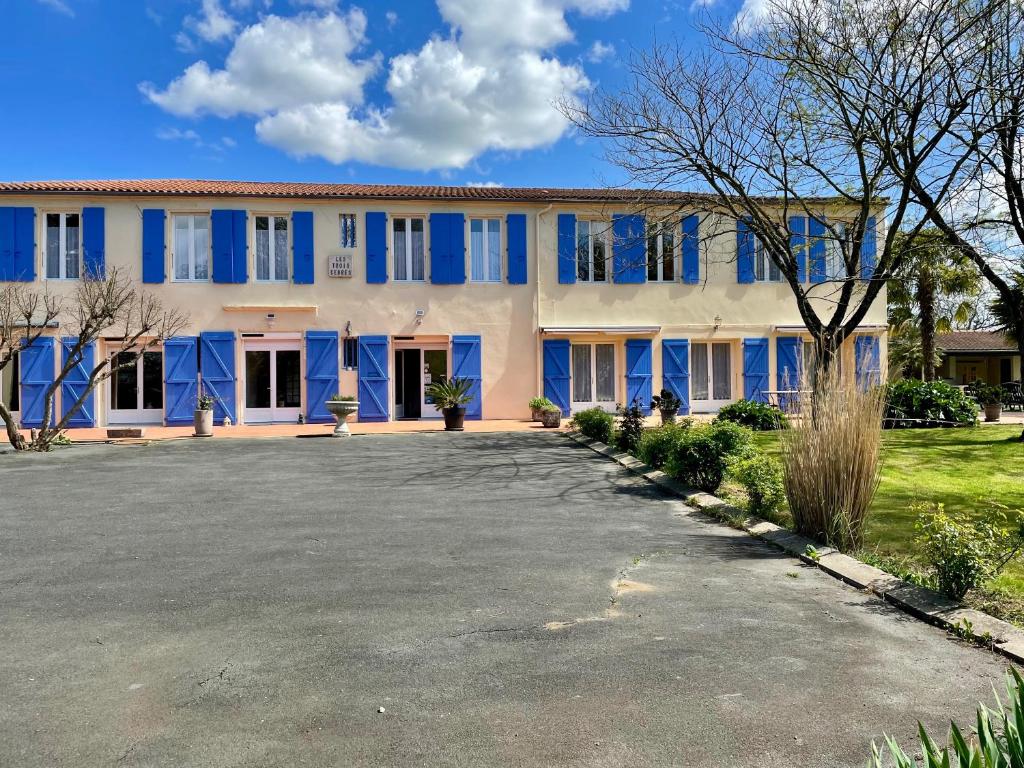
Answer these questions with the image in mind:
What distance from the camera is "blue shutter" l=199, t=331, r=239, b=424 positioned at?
17594mm

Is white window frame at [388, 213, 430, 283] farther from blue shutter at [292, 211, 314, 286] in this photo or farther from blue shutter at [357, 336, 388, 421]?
blue shutter at [292, 211, 314, 286]

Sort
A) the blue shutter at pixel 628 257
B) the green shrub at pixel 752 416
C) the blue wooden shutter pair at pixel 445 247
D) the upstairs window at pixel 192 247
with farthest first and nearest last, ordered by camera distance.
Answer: the blue shutter at pixel 628 257
the blue wooden shutter pair at pixel 445 247
the upstairs window at pixel 192 247
the green shrub at pixel 752 416

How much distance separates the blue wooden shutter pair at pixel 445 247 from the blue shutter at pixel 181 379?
6174mm

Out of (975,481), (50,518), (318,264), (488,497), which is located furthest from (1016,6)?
(318,264)

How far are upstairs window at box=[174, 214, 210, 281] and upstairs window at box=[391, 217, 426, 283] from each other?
463 centimetres

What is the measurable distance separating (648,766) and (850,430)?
368cm

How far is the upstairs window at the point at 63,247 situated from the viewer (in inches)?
690

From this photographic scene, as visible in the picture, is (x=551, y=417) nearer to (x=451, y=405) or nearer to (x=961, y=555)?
(x=451, y=405)

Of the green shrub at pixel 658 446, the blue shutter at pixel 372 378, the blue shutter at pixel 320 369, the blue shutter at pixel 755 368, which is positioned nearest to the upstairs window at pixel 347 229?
the blue shutter at pixel 320 369

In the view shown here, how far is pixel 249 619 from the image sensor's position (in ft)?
12.5

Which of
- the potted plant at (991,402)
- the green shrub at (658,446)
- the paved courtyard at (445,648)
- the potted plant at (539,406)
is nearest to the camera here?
the paved courtyard at (445,648)

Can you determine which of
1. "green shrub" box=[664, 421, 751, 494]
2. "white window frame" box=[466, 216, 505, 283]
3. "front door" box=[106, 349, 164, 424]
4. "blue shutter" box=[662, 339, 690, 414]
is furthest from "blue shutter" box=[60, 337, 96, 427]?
"green shrub" box=[664, 421, 751, 494]

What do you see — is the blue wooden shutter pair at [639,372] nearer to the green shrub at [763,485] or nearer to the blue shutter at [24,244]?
the green shrub at [763,485]

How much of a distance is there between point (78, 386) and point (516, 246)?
37.2 feet
